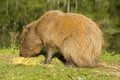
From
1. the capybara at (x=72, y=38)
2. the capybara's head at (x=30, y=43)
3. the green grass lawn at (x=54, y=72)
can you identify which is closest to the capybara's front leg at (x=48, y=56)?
the capybara at (x=72, y=38)

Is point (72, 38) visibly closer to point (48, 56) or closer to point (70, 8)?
point (48, 56)

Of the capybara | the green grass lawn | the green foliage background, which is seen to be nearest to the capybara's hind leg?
the capybara

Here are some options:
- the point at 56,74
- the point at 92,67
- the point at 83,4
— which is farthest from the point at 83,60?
the point at 83,4

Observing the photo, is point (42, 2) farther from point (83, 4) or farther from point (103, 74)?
point (103, 74)

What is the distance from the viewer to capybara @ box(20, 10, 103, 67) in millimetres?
9594

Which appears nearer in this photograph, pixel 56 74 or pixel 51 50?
pixel 56 74

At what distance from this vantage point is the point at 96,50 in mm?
9648

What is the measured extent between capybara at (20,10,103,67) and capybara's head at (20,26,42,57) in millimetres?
205

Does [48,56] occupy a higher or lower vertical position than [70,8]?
higher

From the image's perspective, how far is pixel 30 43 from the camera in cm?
1040

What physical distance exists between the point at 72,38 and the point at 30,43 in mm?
1282

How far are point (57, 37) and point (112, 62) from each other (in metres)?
2.06

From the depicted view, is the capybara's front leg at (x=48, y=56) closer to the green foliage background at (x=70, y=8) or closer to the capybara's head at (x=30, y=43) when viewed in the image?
the capybara's head at (x=30, y=43)

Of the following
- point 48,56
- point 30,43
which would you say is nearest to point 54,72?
point 48,56
